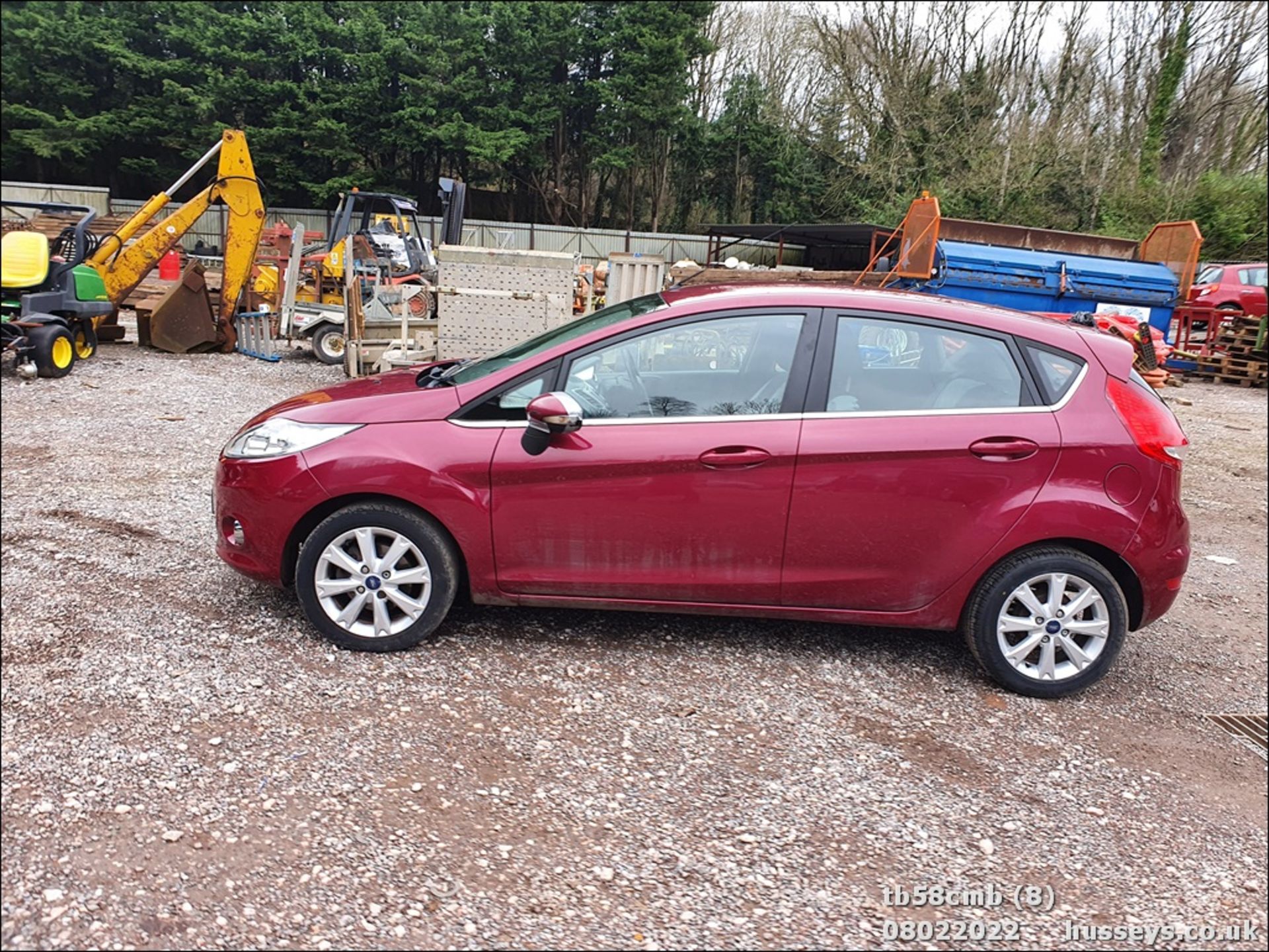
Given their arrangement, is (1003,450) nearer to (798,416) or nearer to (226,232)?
(798,416)

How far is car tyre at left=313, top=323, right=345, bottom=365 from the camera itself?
12961 mm

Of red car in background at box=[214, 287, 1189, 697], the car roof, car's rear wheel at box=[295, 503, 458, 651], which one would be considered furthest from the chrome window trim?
car's rear wheel at box=[295, 503, 458, 651]

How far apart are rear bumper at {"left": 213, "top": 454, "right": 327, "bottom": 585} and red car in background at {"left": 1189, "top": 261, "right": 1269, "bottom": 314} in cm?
1891

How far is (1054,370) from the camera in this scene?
3838 mm

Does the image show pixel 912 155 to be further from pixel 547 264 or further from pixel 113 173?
pixel 113 173

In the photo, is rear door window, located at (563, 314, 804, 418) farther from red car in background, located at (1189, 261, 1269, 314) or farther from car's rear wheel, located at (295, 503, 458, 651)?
red car in background, located at (1189, 261, 1269, 314)

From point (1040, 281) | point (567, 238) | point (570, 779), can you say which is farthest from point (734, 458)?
point (567, 238)

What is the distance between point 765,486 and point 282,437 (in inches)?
82.4

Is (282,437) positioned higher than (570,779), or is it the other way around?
(282,437)

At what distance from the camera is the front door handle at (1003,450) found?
3.69 m

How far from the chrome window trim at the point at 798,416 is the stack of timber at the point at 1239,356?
48.2ft

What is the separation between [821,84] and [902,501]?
33270mm

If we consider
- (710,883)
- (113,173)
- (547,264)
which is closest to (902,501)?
(710,883)

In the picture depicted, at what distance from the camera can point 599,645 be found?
4043mm
